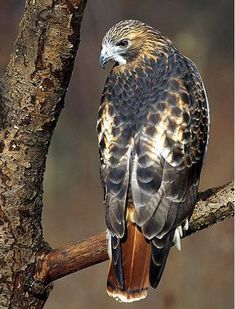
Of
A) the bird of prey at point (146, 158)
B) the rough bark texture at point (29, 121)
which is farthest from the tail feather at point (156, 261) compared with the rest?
the rough bark texture at point (29, 121)

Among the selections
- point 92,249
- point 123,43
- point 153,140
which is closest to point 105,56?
point 123,43

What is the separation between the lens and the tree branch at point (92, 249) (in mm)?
2971

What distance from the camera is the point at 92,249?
2969mm

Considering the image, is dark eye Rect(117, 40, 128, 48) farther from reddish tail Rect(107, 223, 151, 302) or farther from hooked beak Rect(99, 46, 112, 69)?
reddish tail Rect(107, 223, 151, 302)

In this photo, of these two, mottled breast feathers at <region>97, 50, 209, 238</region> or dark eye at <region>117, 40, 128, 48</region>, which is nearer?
mottled breast feathers at <region>97, 50, 209, 238</region>


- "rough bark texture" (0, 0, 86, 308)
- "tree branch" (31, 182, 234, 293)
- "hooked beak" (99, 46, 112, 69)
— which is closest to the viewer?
"rough bark texture" (0, 0, 86, 308)

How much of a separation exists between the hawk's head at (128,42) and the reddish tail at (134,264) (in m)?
0.57

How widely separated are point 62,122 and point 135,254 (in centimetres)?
230

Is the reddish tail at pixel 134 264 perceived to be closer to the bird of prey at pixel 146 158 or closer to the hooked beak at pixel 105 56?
the bird of prey at pixel 146 158

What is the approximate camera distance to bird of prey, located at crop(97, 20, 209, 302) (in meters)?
2.93

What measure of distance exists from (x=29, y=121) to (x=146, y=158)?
338 millimetres

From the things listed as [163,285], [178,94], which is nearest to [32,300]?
[178,94]

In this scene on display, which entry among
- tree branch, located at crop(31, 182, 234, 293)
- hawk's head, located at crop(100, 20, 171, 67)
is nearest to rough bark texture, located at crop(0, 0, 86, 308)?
tree branch, located at crop(31, 182, 234, 293)

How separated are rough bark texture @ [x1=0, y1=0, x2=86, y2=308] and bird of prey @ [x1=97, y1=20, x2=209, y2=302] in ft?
0.68
